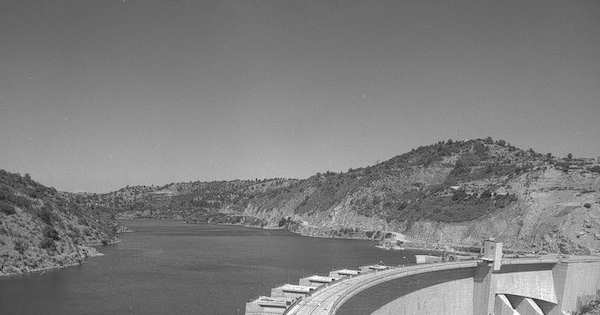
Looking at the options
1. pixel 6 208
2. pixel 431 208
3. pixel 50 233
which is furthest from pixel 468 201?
pixel 6 208

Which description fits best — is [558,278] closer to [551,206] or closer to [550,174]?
[551,206]

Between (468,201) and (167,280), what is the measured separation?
277ft

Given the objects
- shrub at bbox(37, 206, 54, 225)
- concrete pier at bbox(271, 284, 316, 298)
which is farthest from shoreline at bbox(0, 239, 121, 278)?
concrete pier at bbox(271, 284, 316, 298)

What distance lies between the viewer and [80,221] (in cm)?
11256

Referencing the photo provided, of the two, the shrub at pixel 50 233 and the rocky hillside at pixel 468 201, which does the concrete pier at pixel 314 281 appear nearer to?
the rocky hillside at pixel 468 201

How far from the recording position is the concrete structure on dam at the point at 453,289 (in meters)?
32.2

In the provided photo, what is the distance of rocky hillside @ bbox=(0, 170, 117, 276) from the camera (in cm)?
7312

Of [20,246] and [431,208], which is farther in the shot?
[431,208]

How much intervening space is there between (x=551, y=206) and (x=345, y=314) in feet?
265

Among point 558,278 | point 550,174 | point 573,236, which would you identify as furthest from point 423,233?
point 558,278

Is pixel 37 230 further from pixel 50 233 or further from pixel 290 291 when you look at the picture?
pixel 290 291

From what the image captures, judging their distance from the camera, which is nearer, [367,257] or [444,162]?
[367,257]

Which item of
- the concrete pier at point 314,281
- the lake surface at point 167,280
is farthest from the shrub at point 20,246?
the concrete pier at point 314,281

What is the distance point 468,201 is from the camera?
122 m
